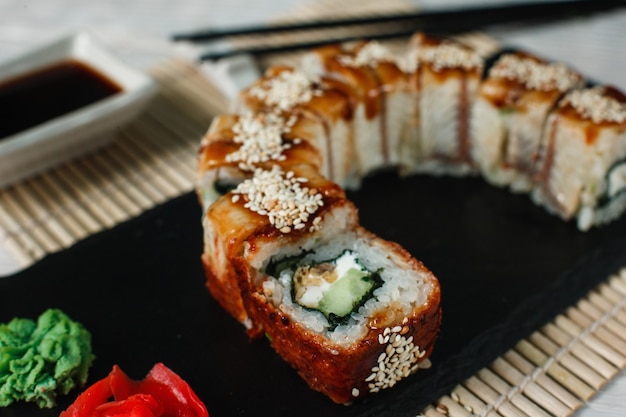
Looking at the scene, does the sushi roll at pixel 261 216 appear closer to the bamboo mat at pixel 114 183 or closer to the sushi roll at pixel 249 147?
the sushi roll at pixel 249 147

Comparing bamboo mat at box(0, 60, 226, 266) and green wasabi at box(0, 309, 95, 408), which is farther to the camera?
bamboo mat at box(0, 60, 226, 266)

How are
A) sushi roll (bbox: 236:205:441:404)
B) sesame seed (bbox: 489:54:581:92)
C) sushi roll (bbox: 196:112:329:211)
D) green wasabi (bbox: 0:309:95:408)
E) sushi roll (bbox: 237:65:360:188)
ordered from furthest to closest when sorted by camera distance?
sesame seed (bbox: 489:54:581:92)
sushi roll (bbox: 237:65:360:188)
sushi roll (bbox: 196:112:329:211)
green wasabi (bbox: 0:309:95:408)
sushi roll (bbox: 236:205:441:404)

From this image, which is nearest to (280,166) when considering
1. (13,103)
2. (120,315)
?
(120,315)

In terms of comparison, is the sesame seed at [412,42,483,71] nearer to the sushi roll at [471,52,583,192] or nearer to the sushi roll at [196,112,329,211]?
the sushi roll at [471,52,583,192]

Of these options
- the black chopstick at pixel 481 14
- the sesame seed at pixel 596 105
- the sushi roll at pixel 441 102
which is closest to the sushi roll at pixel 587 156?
the sesame seed at pixel 596 105

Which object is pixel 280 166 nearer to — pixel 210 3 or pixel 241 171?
pixel 241 171

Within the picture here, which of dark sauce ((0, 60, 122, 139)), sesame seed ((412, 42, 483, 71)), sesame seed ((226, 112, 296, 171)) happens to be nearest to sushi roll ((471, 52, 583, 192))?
sesame seed ((412, 42, 483, 71))

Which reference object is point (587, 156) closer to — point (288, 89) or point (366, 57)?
point (366, 57)
